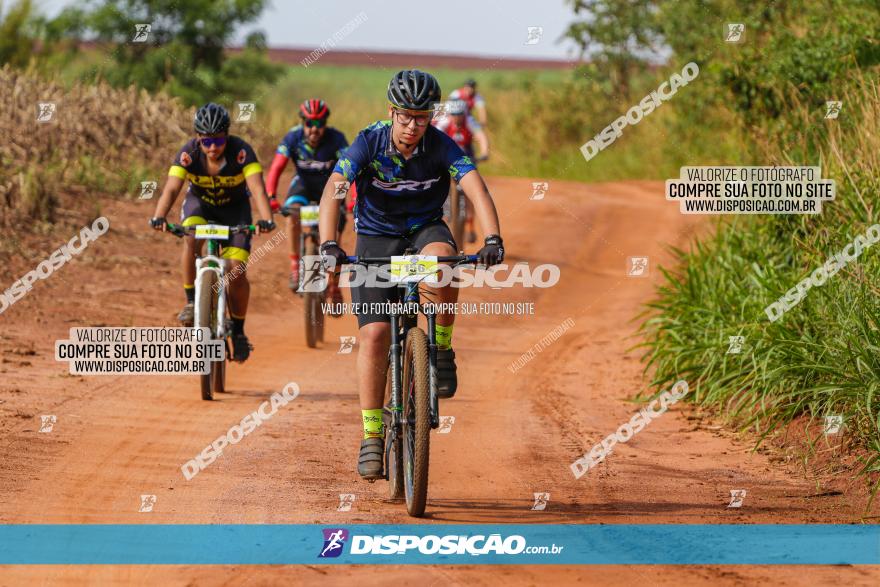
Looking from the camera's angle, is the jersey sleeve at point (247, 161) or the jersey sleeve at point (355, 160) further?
the jersey sleeve at point (247, 161)

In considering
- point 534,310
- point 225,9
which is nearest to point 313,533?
point 534,310

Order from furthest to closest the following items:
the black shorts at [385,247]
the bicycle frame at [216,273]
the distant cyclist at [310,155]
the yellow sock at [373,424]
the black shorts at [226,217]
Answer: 1. the distant cyclist at [310,155]
2. the black shorts at [226,217]
3. the bicycle frame at [216,273]
4. the yellow sock at [373,424]
5. the black shorts at [385,247]

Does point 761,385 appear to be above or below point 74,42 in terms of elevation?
below

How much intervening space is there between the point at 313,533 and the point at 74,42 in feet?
88.3

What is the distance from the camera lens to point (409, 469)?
6953 mm

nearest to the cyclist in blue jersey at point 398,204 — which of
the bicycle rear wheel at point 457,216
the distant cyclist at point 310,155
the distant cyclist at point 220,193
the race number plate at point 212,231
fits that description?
the race number plate at point 212,231

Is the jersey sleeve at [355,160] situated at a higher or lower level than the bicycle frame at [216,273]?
higher

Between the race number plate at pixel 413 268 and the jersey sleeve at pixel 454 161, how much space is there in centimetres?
67

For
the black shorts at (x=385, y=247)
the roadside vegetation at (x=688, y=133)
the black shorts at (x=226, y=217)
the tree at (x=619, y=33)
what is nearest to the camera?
the black shorts at (x=385, y=247)

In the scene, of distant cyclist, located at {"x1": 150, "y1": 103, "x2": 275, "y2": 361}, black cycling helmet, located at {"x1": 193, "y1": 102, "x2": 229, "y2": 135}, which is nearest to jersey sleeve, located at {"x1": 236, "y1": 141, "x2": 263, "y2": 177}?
distant cyclist, located at {"x1": 150, "y1": 103, "x2": 275, "y2": 361}

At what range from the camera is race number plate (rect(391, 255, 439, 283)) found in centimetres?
671

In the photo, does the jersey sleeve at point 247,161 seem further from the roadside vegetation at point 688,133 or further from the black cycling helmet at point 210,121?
the roadside vegetation at point 688,133

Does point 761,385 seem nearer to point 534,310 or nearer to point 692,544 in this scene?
point 692,544

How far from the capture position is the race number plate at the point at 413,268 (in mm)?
6710
